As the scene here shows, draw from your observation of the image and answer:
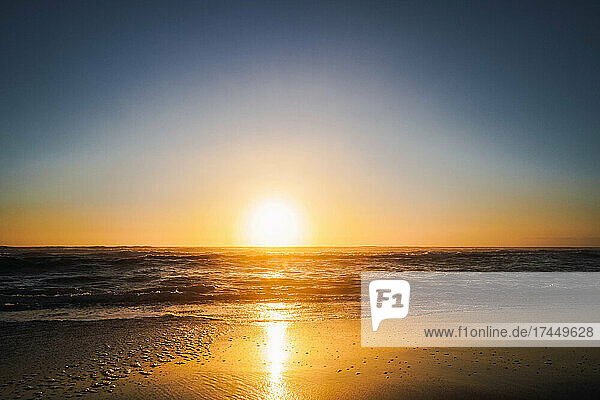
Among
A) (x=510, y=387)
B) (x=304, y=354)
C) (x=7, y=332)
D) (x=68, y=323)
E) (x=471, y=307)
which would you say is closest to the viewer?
(x=510, y=387)

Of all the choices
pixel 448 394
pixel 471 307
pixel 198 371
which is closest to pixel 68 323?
pixel 198 371

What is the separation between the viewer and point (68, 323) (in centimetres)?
1223

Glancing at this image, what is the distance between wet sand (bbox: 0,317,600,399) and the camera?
655 centimetres

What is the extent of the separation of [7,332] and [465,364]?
1133 cm

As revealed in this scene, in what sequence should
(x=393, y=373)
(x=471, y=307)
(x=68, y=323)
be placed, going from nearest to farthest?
(x=393, y=373) → (x=68, y=323) → (x=471, y=307)

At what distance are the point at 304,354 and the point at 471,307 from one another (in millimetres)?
8922

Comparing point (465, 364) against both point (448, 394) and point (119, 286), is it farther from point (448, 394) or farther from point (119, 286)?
point (119, 286)

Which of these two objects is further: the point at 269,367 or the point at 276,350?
the point at 276,350

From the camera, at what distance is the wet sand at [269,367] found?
655 cm

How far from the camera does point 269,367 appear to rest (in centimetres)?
766

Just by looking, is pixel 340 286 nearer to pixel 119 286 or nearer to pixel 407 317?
pixel 407 317

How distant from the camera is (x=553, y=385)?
22.5ft

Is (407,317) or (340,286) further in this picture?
(340,286)

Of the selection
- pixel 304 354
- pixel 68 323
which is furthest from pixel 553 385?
pixel 68 323
